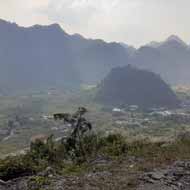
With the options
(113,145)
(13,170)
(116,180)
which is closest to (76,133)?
(113,145)

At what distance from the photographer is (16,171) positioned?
13.6 m

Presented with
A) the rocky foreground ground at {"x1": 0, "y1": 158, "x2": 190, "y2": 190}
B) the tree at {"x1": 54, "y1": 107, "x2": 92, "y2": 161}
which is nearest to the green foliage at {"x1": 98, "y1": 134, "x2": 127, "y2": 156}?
the tree at {"x1": 54, "y1": 107, "x2": 92, "y2": 161}

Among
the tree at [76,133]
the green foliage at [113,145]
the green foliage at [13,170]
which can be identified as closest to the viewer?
the green foliage at [13,170]

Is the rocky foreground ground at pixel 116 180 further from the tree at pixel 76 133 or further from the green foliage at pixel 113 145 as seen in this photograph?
the tree at pixel 76 133

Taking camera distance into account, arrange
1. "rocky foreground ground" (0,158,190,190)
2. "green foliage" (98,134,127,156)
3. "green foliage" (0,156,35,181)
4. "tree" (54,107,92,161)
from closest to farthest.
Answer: "rocky foreground ground" (0,158,190,190), "green foliage" (0,156,35,181), "green foliage" (98,134,127,156), "tree" (54,107,92,161)

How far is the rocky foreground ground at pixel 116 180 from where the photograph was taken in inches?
415

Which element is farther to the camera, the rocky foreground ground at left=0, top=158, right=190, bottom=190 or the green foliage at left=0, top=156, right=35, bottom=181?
the green foliage at left=0, top=156, right=35, bottom=181

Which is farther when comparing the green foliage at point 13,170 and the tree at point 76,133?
Answer: the tree at point 76,133

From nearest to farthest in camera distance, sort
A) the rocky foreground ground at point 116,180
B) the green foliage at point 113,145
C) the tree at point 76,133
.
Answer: the rocky foreground ground at point 116,180, the green foliage at point 113,145, the tree at point 76,133

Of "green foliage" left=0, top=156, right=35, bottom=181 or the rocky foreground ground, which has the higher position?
the rocky foreground ground

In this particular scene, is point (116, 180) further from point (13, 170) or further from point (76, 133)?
point (76, 133)

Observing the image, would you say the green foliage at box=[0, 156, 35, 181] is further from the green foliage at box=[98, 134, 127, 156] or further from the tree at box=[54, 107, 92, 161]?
the tree at box=[54, 107, 92, 161]

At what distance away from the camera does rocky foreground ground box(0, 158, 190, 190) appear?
10547mm

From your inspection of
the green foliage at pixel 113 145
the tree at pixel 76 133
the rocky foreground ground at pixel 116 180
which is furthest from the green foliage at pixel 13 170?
the tree at pixel 76 133
